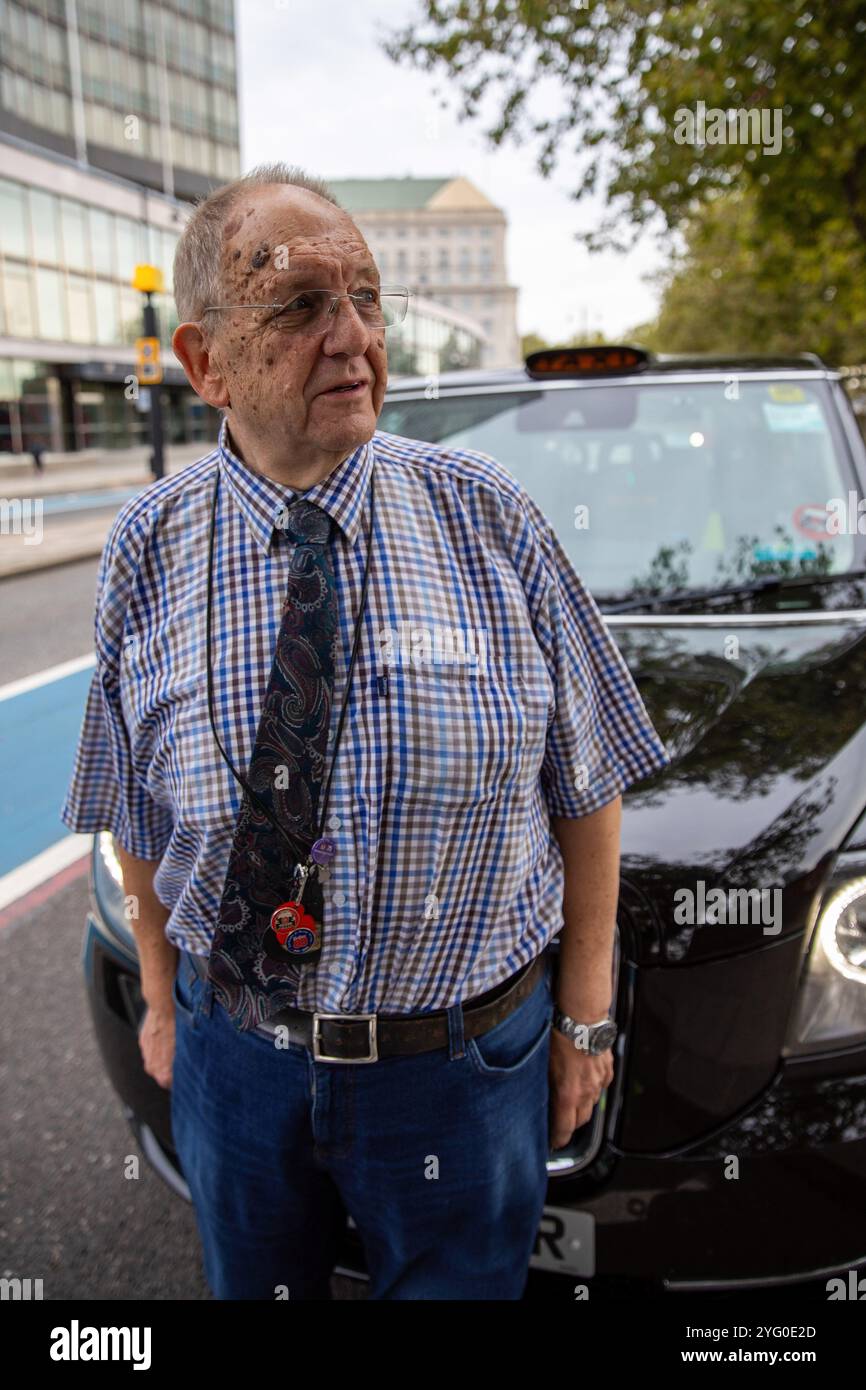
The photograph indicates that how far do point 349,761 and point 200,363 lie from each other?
59 centimetres

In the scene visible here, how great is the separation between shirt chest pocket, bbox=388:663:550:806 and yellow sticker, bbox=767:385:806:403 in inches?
89.3

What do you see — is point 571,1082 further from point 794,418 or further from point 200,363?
point 794,418

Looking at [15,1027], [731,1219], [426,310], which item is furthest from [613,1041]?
[426,310]

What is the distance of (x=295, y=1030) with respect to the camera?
4.70 feet

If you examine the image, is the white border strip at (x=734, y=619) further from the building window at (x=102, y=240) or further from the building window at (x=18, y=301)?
the building window at (x=102, y=240)

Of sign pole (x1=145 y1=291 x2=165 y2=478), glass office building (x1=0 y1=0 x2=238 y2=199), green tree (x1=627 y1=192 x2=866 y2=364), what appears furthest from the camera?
glass office building (x1=0 y1=0 x2=238 y2=199)

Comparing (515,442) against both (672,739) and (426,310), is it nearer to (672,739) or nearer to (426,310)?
(672,739)

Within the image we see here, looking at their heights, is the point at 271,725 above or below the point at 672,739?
above

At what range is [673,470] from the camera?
3152 mm

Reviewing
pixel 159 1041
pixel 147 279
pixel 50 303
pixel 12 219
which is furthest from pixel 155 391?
pixel 50 303

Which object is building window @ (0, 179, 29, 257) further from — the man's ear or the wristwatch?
the wristwatch

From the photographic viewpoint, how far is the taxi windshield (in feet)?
9.67

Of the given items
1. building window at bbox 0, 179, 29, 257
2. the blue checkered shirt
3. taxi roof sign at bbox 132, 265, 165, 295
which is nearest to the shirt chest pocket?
the blue checkered shirt

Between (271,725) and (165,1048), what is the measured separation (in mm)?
769
